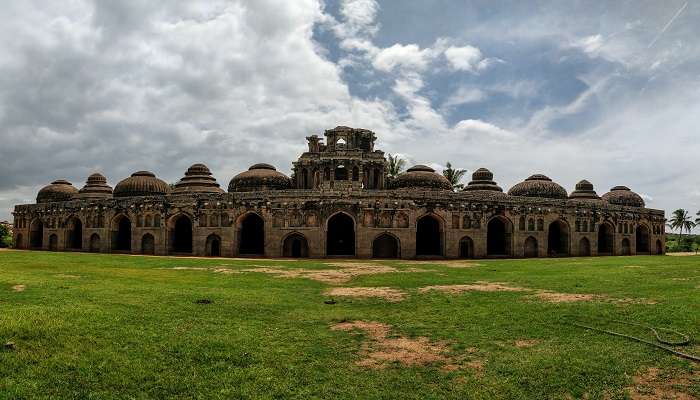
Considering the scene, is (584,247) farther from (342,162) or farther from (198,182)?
(198,182)

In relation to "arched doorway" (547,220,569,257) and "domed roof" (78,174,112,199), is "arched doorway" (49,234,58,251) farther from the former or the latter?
"arched doorway" (547,220,569,257)

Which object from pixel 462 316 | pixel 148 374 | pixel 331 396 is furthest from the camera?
pixel 462 316

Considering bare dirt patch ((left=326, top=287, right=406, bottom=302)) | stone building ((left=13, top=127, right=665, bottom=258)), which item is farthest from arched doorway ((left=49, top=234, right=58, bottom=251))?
bare dirt patch ((left=326, top=287, right=406, bottom=302))

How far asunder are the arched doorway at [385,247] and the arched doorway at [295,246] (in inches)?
279

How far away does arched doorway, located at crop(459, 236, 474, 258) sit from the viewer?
47906mm

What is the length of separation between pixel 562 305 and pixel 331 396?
1013 cm

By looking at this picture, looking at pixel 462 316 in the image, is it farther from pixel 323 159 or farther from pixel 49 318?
pixel 323 159

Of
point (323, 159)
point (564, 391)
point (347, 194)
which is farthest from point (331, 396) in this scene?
point (323, 159)

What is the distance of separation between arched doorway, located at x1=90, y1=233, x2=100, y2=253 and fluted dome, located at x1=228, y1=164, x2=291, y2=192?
16.6m

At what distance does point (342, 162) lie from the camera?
54500 millimetres

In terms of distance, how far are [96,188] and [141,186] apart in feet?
40.7

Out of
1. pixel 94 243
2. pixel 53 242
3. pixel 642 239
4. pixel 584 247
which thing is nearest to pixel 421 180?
pixel 584 247

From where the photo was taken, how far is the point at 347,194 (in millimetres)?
45469

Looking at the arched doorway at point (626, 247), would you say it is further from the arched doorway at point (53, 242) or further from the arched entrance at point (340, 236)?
the arched doorway at point (53, 242)
